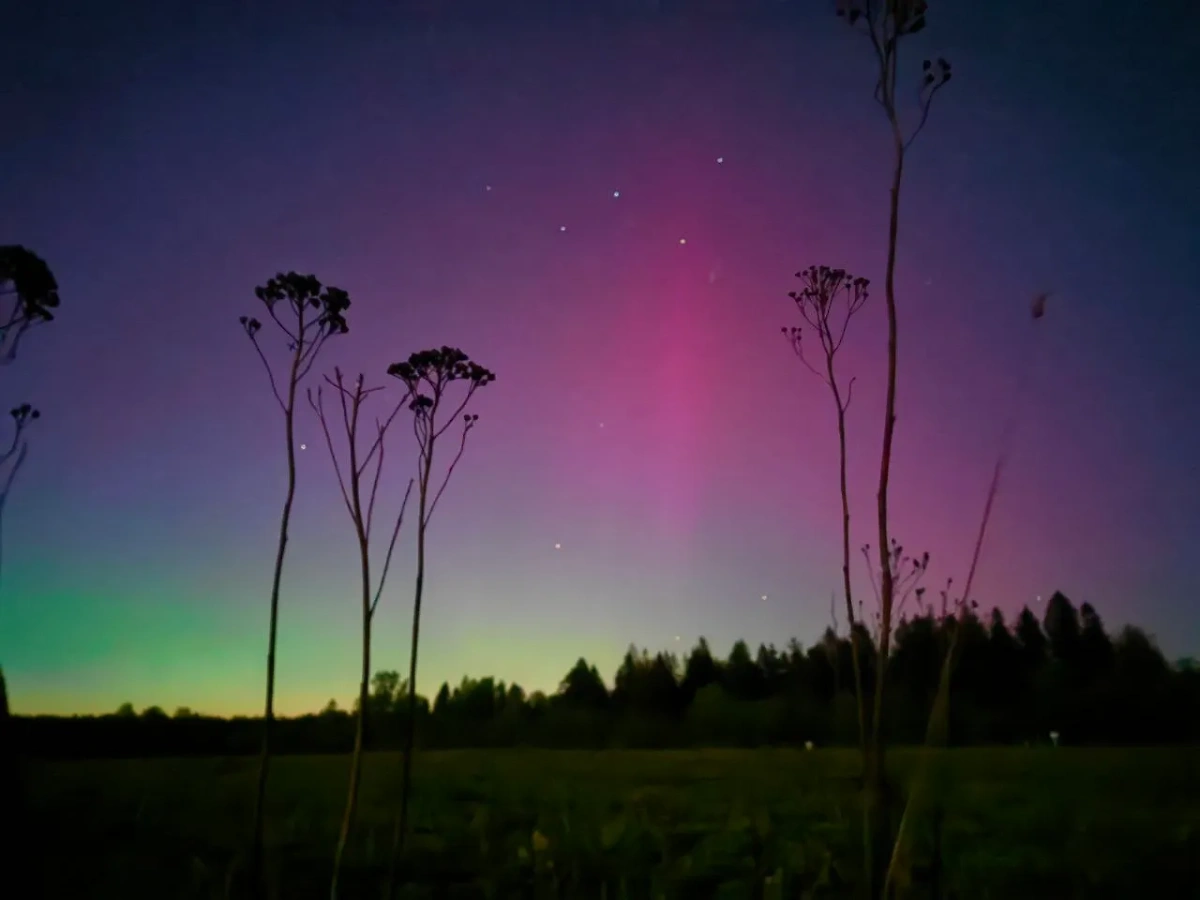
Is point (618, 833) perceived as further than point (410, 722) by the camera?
Yes

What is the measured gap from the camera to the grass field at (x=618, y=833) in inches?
231

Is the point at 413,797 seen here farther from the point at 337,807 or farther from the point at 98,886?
the point at 98,886

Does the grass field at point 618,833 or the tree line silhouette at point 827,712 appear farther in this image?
the tree line silhouette at point 827,712

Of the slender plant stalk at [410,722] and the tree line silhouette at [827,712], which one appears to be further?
the tree line silhouette at [827,712]

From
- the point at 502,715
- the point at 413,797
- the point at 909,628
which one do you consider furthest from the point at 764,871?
the point at 502,715

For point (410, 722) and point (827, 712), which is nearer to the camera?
point (410, 722)

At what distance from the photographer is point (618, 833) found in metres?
7.77

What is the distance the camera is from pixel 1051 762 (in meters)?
18.2

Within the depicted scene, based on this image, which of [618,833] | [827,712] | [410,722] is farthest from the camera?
[827,712]

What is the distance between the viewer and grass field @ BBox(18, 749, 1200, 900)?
5867 mm

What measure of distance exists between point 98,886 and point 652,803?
7.03m

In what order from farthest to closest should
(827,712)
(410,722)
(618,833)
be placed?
(827,712) → (618,833) → (410,722)

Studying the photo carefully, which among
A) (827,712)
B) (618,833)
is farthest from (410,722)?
(827,712)

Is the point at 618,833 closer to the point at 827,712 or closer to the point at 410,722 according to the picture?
the point at 410,722
